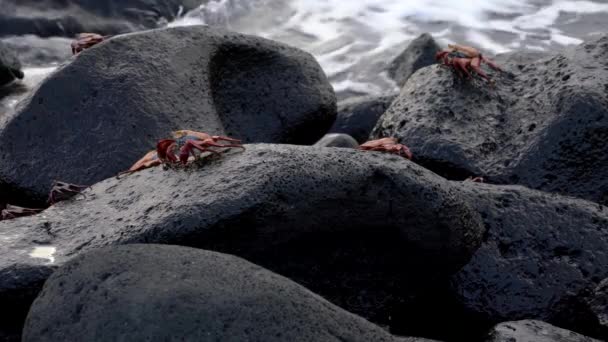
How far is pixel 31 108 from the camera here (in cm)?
444

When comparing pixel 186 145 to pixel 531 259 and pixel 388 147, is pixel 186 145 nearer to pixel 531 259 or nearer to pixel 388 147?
pixel 388 147

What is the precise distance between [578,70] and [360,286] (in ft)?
6.27

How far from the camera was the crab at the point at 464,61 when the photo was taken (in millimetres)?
4691

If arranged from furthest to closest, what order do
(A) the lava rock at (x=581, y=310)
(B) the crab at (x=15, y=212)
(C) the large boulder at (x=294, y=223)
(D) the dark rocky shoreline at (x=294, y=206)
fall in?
(B) the crab at (x=15, y=212) → (A) the lava rock at (x=581, y=310) → (C) the large boulder at (x=294, y=223) → (D) the dark rocky shoreline at (x=294, y=206)

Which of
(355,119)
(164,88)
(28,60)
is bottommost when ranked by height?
(28,60)

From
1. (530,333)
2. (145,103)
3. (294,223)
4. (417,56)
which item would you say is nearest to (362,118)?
(417,56)

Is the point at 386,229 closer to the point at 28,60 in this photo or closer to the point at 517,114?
the point at 517,114

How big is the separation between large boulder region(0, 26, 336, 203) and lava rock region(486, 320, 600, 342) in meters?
1.94

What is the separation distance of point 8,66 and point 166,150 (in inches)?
188

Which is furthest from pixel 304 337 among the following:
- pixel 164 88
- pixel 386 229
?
pixel 164 88

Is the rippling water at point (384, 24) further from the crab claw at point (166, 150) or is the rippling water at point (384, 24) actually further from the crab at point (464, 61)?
the crab claw at point (166, 150)

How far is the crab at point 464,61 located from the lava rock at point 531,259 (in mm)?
1172

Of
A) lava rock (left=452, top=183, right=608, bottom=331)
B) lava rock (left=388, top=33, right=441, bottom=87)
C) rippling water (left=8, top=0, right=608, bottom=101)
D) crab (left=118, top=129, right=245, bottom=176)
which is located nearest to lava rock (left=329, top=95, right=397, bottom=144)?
lava rock (left=388, top=33, right=441, bottom=87)

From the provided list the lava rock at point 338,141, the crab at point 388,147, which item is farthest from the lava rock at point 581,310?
the lava rock at point 338,141
